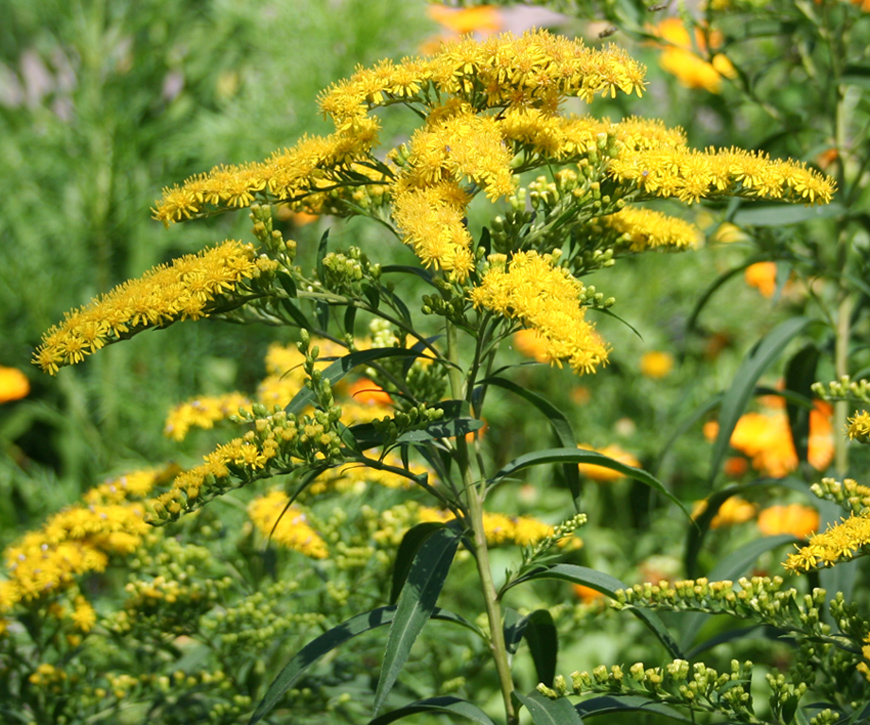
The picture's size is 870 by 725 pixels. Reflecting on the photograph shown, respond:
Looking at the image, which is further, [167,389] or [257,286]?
[167,389]

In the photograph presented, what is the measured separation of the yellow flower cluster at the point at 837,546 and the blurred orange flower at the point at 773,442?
157cm

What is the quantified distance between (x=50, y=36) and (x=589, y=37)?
2618mm

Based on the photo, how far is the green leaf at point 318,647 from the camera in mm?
1313

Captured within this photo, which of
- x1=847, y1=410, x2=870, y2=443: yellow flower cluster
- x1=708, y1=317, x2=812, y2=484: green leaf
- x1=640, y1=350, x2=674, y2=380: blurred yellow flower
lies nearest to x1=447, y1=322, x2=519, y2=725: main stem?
x1=847, y1=410, x2=870, y2=443: yellow flower cluster

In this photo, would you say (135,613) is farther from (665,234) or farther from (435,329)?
(435,329)

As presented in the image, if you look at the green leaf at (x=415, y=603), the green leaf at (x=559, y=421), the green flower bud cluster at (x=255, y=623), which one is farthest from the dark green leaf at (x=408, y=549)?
the green flower bud cluster at (x=255, y=623)

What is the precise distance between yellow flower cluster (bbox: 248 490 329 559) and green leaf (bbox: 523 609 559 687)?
0.57 meters

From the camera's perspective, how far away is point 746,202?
6.55ft

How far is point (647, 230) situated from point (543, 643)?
721 millimetres

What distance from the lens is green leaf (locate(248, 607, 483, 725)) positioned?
4.31 feet

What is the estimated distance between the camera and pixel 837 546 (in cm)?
123

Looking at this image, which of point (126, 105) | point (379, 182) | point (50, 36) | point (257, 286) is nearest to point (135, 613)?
point (257, 286)

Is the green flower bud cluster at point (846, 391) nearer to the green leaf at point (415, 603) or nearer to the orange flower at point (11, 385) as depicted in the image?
the green leaf at point (415, 603)

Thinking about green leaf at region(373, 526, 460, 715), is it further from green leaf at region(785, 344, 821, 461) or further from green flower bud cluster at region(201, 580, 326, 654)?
green leaf at region(785, 344, 821, 461)
